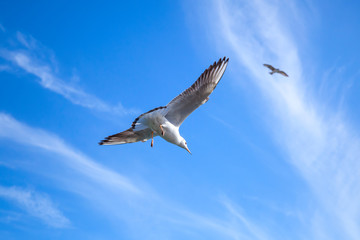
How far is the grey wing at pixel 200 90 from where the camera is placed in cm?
1454

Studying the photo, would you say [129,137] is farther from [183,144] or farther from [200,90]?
[200,90]

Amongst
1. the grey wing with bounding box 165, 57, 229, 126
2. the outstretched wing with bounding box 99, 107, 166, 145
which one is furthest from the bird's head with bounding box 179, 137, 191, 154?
the grey wing with bounding box 165, 57, 229, 126

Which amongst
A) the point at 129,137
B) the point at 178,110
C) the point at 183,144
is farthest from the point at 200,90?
the point at 129,137

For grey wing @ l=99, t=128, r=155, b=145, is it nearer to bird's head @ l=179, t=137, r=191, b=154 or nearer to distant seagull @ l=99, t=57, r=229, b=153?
distant seagull @ l=99, t=57, r=229, b=153

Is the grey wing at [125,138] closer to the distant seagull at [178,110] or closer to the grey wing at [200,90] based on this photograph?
the distant seagull at [178,110]

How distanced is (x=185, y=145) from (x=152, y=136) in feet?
4.44

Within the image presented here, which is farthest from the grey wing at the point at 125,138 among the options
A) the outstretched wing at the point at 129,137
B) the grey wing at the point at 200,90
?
the grey wing at the point at 200,90

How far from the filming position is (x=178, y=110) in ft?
49.1

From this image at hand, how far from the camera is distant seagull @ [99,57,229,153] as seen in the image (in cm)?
1457

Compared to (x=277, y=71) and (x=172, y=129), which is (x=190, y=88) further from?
(x=277, y=71)

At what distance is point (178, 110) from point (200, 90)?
3.50ft

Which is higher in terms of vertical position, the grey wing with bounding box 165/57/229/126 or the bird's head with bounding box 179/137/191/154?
the grey wing with bounding box 165/57/229/126

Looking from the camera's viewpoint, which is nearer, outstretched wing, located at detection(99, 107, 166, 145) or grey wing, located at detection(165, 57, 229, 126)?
grey wing, located at detection(165, 57, 229, 126)

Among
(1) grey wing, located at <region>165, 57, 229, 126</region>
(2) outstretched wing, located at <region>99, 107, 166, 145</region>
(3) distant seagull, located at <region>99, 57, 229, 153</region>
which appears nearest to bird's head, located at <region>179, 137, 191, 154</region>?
(3) distant seagull, located at <region>99, 57, 229, 153</region>
